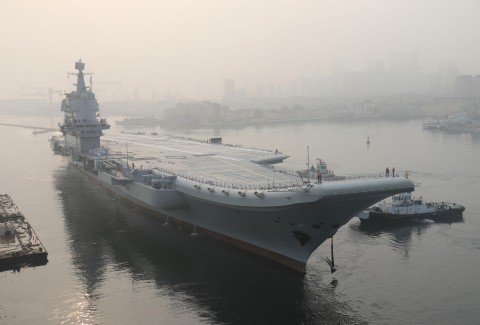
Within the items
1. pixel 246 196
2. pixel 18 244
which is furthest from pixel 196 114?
pixel 246 196

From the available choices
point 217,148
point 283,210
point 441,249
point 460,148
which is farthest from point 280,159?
point 460,148

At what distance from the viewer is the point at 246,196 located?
17.9 m

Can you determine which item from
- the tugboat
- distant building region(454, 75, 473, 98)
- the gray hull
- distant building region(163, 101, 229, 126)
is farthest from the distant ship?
distant building region(454, 75, 473, 98)

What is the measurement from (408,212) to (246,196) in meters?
11.9

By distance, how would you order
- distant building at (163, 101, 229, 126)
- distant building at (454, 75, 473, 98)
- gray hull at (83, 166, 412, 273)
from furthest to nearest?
1. distant building at (454, 75, 473, 98)
2. distant building at (163, 101, 229, 126)
3. gray hull at (83, 166, 412, 273)

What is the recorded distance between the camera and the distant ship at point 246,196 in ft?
53.3

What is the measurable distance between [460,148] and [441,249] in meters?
40.7

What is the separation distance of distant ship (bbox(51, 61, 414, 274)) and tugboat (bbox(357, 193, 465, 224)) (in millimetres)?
5219

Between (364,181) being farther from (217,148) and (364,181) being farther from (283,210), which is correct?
(217,148)

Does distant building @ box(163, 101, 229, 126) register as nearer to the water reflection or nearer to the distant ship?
the distant ship

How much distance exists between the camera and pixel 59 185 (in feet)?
121

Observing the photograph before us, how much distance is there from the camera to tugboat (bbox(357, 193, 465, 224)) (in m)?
Answer: 25.4

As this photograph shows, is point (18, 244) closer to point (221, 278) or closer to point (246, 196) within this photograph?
point (221, 278)

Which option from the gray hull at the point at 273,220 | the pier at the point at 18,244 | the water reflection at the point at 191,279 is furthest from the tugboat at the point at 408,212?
the pier at the point at 18,244
